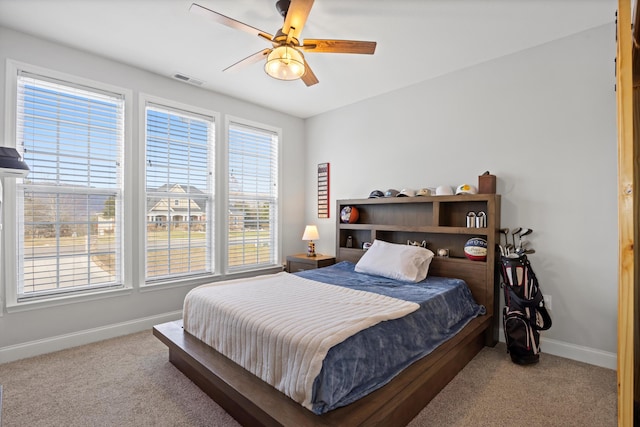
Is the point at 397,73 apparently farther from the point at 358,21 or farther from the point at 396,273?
the point at 396,273

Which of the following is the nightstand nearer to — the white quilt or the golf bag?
the white quilt

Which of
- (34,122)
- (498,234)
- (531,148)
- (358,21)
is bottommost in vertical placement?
(498,234)

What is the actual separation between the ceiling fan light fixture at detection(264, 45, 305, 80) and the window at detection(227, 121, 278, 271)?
2.14 m

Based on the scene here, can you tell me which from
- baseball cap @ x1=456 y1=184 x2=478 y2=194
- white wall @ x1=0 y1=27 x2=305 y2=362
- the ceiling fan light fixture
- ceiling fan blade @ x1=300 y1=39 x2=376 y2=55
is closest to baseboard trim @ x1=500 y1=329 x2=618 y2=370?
baseball cap @ x1=456 y1=184 x2=478 y2=194

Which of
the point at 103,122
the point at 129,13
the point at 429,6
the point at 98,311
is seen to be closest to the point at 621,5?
the point at 429,6

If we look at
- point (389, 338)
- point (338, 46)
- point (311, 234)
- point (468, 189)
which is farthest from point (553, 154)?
point (311, 234)

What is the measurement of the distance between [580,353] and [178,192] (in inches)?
169

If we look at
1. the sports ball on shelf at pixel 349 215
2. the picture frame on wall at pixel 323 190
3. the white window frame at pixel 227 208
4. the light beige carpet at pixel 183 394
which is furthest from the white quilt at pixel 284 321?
the picture frame on wall at pixel 323 190

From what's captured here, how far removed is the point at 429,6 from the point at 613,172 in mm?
1997

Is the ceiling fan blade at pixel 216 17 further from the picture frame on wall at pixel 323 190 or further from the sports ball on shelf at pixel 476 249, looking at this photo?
the picture frame on wall at pixel 323 190

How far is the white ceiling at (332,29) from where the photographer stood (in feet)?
7.85

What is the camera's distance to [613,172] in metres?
2.58

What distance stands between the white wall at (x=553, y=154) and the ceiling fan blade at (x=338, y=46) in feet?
5.42

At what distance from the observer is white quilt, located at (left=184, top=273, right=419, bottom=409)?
163 centimetres
